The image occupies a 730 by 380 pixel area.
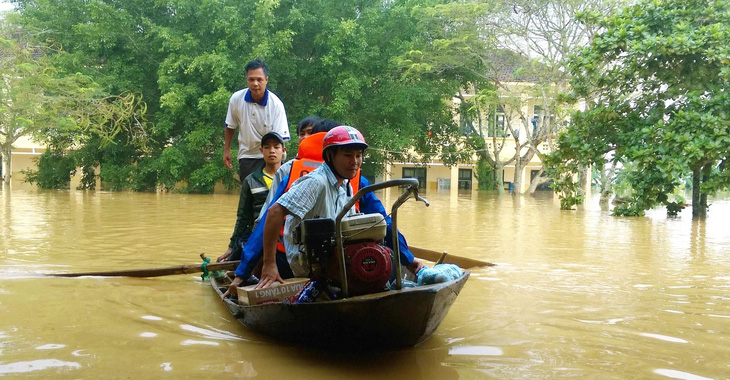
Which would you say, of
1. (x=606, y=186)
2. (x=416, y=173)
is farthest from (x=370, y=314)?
(x=416, y=173)

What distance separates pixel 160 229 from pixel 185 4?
13708 millimetres

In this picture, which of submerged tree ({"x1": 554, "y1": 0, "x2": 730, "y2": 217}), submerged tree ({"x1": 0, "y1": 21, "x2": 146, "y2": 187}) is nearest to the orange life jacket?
submerged tree ({"x1": 554, "y1": 0, "x2": 730, "y2": 217})

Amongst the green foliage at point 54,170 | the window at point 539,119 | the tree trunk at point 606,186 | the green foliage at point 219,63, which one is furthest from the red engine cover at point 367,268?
the green foliage at point 54,170

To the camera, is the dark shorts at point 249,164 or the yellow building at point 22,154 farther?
the yellow building at point 22,154

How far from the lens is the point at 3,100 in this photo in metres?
16.4

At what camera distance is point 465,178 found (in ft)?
137

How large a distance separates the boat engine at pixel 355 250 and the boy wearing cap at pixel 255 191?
2.33m

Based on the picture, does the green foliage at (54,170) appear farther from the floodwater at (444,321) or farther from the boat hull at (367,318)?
the boat hull at (367,318)

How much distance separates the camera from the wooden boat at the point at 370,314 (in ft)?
9.23

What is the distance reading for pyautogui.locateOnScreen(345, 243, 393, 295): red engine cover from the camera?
305 cm

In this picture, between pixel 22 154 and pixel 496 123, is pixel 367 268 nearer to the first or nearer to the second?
pixel 496 123

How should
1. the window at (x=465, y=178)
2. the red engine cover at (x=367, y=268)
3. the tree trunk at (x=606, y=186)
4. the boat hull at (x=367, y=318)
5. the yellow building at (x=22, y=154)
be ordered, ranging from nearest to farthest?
1. the boat hull at (x=367, y=318)
2. the red engine cover at (x=367, y=268)
3. the tree trunk at (x=606, y=186)
4. the yellow building at (x=22, y=154)
5. the window at (x=465, y=178)

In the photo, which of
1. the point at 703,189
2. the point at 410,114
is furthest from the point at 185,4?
the point at 703,189

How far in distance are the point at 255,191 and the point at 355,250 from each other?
253cm
